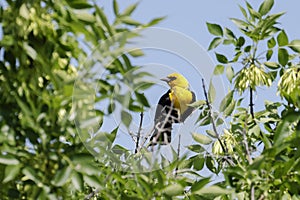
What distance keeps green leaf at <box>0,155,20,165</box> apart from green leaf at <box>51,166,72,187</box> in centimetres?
9

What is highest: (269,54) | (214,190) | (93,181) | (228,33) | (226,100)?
(228,33)

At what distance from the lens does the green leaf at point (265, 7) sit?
2.22m

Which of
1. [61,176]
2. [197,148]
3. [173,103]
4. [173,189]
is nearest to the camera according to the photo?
[61,176]

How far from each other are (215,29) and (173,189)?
86 cm

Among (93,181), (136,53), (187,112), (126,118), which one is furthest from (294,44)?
(93,181)

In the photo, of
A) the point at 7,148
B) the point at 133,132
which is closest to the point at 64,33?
the point at 7,148

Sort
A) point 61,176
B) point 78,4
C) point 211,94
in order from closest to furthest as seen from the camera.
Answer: point 61,176 → point 78,4 → point 211,94

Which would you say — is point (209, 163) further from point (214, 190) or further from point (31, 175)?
point (31, 175)

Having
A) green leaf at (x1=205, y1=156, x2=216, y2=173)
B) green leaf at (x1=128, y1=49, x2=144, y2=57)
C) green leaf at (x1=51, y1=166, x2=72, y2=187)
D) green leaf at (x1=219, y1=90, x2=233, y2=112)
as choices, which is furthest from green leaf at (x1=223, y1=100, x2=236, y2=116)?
green leaf at (x1=51, y1=166, x2=72, y2=187)

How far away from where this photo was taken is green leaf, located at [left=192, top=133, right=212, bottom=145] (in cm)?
198

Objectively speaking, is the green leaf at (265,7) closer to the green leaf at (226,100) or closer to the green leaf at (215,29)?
the green leaf at (215,29)

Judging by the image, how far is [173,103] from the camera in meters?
1.64

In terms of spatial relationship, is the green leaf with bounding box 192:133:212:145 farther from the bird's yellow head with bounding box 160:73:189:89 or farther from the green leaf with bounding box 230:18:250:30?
the green leaf with bounding box 230:18:250:30

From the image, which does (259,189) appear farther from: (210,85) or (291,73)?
(291,73)
